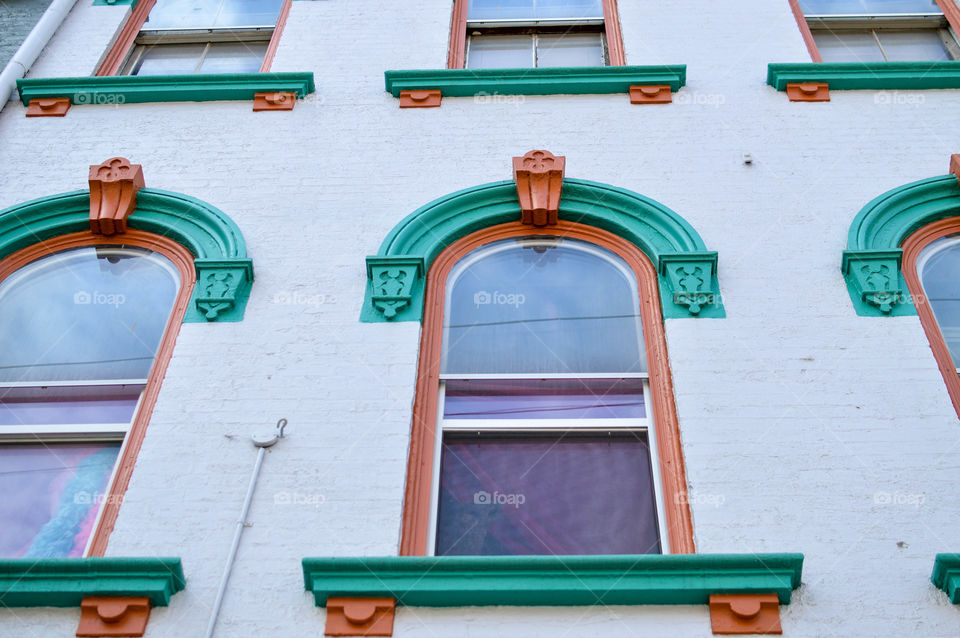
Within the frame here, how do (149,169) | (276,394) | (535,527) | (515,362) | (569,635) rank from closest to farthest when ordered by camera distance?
(569,635), (535,527), (276,394), (515,362), (149,169)

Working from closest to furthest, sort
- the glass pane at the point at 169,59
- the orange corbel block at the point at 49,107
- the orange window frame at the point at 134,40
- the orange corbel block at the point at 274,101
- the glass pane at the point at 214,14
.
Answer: the orange corbel block at the point at 274,101 → the orange corbel block at the point at 49,107 → the orange window frame at the point at 134,40 → the glass pane at the point at 169,59 → the glass pane at the point at 214,14

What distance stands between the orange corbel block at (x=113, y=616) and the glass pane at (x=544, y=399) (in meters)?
2.25

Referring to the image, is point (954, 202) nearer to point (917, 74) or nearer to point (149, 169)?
point (917, 74)

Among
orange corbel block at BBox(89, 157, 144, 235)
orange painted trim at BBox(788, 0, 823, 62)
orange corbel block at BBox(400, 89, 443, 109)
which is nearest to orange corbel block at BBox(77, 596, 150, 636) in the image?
orange corbel block at BBox(89, 157, 144, 235)

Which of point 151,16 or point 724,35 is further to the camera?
point 151,16

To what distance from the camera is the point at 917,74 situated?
29.9 ft

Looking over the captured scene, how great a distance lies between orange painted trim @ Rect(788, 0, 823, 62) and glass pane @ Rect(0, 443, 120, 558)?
705cm

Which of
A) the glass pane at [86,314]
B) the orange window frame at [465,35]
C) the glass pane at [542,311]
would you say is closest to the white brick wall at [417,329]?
the orange window frame at [465,35]

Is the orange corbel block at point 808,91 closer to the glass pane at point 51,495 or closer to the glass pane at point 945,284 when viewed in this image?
the glass pane at point 945,284

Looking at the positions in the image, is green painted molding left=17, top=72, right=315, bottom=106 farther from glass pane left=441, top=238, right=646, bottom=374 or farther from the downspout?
glass pane left=441, top=238, right=646, bottom=374

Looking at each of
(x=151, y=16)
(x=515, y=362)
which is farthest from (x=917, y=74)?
(x=151, y=16)

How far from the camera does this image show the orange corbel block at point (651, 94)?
9.07m

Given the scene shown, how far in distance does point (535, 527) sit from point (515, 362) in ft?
4.66

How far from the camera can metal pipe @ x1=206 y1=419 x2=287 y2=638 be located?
5340 millimetres
